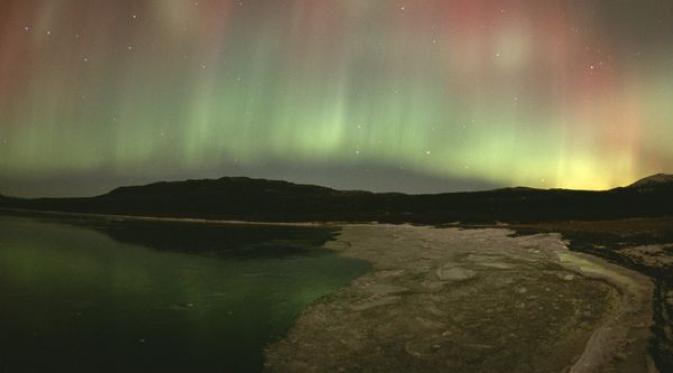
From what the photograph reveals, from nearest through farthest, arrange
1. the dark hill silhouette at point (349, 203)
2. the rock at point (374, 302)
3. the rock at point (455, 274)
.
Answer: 1. the rock at point (374, 302)
2. the rock at point (455, 274)
3. the dark hill silhouette at point (349, 203)

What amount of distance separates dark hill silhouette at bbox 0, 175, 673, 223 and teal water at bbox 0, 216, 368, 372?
37711mm

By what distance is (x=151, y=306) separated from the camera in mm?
11328

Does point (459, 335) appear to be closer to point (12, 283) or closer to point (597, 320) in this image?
point (597, 320)

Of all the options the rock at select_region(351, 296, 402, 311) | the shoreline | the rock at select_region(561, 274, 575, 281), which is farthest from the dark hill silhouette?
the rock at select_region(351, 296, 402, 311)

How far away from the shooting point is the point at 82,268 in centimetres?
1781

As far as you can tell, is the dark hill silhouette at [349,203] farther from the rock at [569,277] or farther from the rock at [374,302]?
the rock at [374,302]

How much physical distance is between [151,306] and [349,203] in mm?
92280

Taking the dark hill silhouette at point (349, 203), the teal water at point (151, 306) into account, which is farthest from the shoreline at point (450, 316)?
the dark hill silhouette at point (349, 203)

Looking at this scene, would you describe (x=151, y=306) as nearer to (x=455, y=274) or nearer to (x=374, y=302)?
(x=374, y=302)

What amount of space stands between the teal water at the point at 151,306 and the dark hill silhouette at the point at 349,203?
124ft

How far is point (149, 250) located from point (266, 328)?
17611 mm

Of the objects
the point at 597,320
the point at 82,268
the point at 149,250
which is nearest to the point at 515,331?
the point at 597,320

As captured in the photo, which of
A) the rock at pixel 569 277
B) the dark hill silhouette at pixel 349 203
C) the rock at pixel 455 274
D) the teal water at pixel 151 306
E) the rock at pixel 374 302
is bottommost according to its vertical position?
the teal water at pixel 151 306

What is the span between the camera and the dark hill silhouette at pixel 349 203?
201 feet
